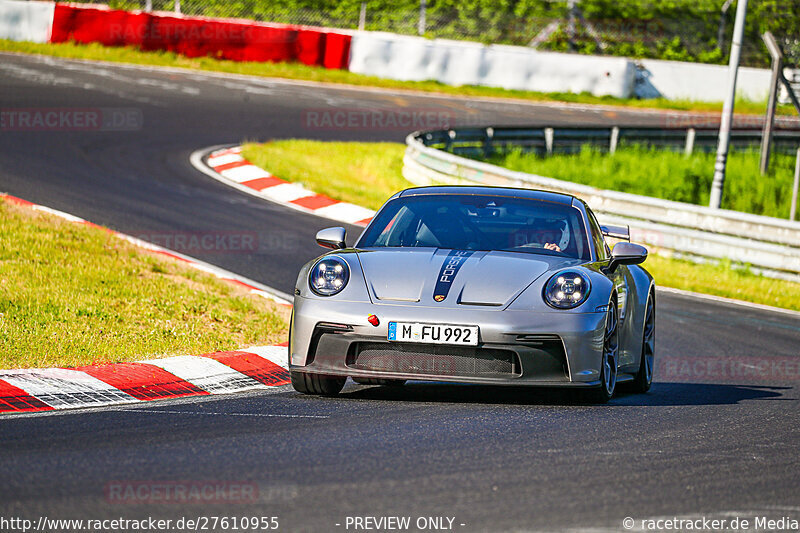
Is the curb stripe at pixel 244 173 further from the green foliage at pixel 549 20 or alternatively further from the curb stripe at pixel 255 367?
the green foliage at pixel 549 20

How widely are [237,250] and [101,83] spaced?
1426 centimetres

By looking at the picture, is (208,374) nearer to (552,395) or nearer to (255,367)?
(255,367)

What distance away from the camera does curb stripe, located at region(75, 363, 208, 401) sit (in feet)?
22.4

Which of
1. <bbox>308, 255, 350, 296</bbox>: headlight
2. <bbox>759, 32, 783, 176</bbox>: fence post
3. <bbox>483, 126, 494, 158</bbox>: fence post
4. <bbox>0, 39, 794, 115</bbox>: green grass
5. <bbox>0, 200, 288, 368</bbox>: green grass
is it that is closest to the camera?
<bbox>308, 255, 350, 296</bbox>: headlight

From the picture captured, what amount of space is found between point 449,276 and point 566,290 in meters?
0.64

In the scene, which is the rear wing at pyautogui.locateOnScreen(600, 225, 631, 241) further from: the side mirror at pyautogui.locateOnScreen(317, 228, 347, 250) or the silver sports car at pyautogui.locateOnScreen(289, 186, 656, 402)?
the side mirror at pyautogui.locateOnScreen(317, 228, 347, 250)

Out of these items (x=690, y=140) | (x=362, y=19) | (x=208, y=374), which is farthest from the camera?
(x=362, y=19)

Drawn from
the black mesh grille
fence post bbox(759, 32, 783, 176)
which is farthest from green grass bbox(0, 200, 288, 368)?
fence post bbox(759, 32, 783, 176)

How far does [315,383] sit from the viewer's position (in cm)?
691

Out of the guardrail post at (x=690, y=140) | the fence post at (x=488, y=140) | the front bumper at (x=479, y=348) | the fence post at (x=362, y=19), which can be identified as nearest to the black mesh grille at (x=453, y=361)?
the front bumper at (x=479, y=348)

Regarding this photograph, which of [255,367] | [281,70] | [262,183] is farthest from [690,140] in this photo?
[255,367]

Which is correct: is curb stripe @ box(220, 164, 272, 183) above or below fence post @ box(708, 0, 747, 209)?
below

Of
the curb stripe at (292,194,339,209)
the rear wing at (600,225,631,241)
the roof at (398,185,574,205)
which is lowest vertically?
the curb stripe at (292,194,339,209)

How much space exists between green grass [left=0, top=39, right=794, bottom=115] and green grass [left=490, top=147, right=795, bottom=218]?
907 centimetres
